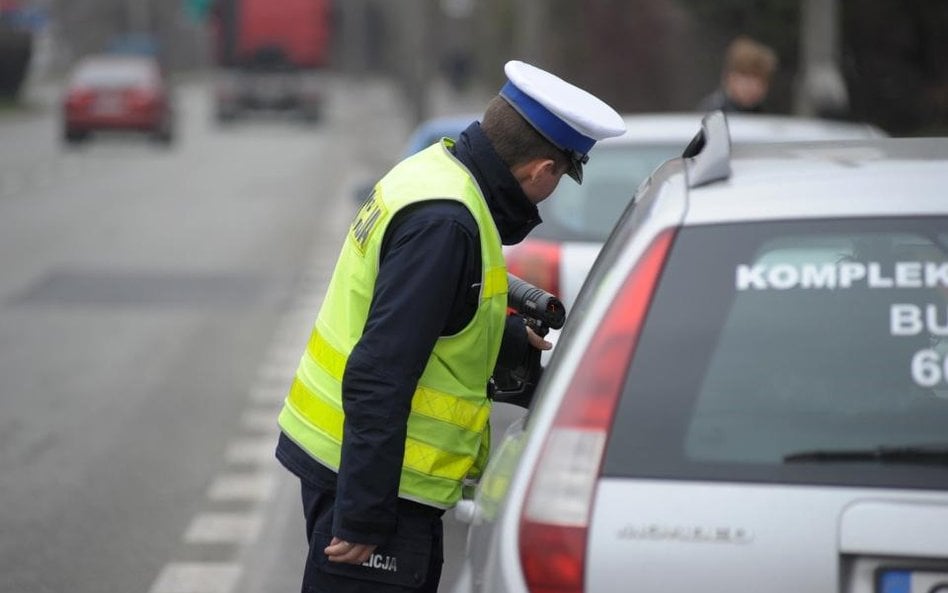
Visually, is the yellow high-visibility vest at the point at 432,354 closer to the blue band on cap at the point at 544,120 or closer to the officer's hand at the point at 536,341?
the blue band on cap at the point at 544,120

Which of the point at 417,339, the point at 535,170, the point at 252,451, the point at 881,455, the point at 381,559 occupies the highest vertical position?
the point at 535,170

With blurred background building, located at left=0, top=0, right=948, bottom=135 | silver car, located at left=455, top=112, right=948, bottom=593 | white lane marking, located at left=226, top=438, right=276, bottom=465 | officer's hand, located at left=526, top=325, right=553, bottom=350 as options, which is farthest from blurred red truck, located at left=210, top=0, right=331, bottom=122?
silver car, located at left=455, top=112, right=948, bottom=593

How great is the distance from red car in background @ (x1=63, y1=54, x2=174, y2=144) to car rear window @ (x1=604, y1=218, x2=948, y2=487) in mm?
36715

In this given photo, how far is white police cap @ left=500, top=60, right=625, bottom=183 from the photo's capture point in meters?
3.50

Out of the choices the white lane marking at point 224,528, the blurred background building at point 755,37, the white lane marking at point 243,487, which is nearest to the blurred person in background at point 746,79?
the white lane marking at point 243,487

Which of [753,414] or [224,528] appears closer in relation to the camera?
[753,414]

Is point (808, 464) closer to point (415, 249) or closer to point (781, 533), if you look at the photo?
point (781, 533)

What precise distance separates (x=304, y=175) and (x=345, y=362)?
27.1 metres

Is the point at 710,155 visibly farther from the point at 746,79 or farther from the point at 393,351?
the point at 746,79

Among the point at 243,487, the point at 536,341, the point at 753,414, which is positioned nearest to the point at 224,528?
the point at 243,487

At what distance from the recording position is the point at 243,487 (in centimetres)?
804

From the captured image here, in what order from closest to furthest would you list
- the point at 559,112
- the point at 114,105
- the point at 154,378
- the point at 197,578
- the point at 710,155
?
the point at 710,155 < the point at 559,112 < the point at 197,578 < the point at 154,378 < the point at 114,105

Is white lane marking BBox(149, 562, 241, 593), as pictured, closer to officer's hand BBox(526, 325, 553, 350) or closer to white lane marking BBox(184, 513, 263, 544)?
white lane marking BBox(184, 513, 263, 544)

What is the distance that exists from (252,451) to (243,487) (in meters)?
0.76
